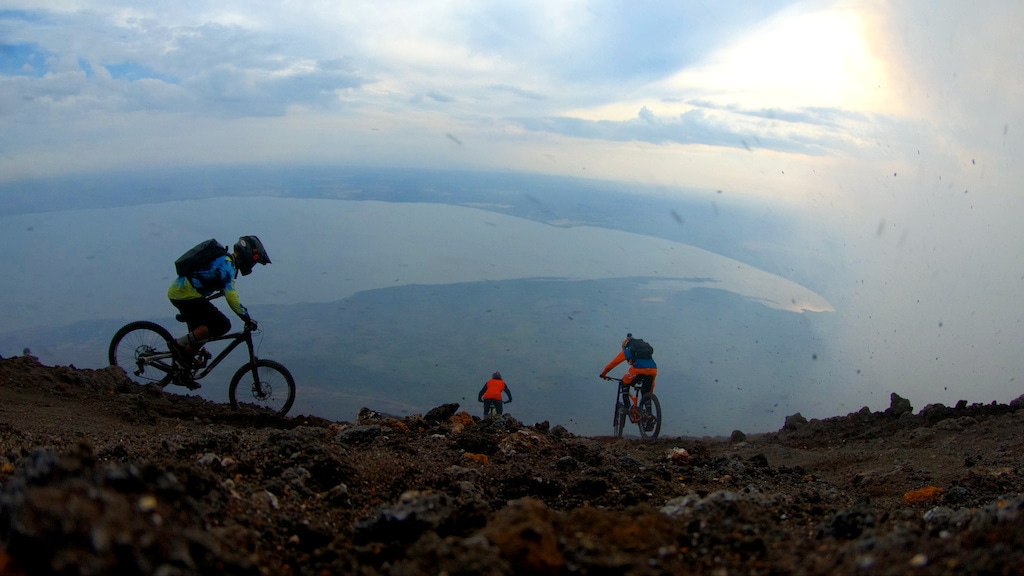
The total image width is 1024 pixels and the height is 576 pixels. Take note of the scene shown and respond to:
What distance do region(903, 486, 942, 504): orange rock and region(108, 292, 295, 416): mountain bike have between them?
802 centimetres

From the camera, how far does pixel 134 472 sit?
7.30 feet

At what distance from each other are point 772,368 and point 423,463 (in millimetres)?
141925

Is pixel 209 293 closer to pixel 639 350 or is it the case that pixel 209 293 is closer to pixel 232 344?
pixel 232 344

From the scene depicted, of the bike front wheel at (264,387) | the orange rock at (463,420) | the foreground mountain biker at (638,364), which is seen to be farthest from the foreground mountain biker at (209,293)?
the foreground mountain biker at (638,364)

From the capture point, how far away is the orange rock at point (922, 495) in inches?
254


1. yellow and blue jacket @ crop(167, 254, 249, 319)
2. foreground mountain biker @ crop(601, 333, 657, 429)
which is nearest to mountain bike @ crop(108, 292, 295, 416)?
yellow and blue jacket @ crop(167, 254, 249, 319)

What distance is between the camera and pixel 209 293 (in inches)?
344

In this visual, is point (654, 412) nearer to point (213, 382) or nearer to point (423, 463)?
point (423, 463)

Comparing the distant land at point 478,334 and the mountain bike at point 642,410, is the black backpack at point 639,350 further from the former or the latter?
the distant land at point 478,334

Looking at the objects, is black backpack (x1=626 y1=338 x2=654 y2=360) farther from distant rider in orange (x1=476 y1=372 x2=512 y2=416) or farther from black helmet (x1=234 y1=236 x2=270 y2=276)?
black helmet (x1=234 y1=236 x2=270 y2=276)

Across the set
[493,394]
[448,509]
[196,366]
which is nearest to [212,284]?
[196,366]

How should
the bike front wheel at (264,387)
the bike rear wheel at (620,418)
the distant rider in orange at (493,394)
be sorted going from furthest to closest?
the bike rear wheel at (620,418), the distant rider in orange at (493,394), the bike front wheel at (264,387)

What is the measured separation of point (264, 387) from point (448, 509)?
7341 millimetres

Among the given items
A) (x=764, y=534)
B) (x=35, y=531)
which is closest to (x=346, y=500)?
(x=35, y=531)
